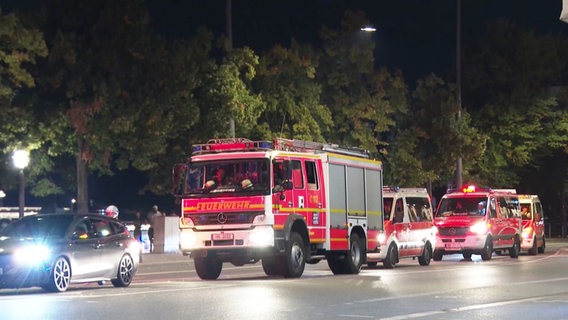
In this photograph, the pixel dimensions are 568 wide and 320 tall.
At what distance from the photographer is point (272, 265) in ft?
84.2

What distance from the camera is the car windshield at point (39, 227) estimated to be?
22006mm

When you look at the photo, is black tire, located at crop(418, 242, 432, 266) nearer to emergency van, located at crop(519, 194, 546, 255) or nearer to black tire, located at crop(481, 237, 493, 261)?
black tire, located at crop(481, 237, 493, 261)

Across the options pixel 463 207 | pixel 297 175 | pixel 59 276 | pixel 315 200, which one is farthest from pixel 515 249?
pixel 59 276

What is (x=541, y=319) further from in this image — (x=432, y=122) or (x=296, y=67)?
(x=432, y=122)

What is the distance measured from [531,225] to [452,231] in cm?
588

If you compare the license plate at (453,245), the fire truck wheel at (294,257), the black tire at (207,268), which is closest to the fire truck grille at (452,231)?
the license plate at (453,245)

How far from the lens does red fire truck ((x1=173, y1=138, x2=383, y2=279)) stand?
82.7ft

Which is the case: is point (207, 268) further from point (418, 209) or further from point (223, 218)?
point (418, 209)

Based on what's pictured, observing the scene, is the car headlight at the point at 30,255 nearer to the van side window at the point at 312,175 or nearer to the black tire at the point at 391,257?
the van side window at the point at 312,175

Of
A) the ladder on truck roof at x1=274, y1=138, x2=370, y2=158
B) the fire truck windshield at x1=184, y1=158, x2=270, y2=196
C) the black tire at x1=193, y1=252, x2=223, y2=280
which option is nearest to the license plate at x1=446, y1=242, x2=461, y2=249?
the ladder on truck roof at x1=274, y1=138, x2=370, y2=158

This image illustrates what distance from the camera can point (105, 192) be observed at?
6206 centimetres

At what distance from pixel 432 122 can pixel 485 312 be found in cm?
3638

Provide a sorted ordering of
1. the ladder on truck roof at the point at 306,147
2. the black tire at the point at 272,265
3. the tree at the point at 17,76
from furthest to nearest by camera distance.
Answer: the tree at the point at 17,76
the ladder on truck roof at the point at 306,147
the black tire at the point at 272,265

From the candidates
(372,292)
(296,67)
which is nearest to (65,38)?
(296,67)
